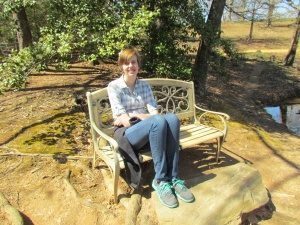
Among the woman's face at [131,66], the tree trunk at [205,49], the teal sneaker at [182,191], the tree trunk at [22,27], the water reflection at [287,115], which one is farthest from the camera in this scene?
the water reflection at [287,115]

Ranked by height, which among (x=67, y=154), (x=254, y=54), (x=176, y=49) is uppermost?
(x=176, y=49)

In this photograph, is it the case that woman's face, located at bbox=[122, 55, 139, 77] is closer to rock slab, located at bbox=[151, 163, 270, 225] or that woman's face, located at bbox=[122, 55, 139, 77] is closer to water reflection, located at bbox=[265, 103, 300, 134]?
rock slab, located at bbox=[151, 163, 270, 225]

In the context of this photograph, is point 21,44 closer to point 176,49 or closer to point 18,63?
point 18,63

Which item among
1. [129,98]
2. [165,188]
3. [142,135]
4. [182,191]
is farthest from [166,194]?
[129,98]

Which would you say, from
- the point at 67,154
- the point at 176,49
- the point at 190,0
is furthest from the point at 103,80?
the point at 67,154

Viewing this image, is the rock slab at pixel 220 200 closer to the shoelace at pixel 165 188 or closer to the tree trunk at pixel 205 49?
the shoelace at pixel 165 188

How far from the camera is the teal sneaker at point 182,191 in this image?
273 cm

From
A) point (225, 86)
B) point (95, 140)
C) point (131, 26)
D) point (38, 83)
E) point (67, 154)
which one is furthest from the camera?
point (225, 86)

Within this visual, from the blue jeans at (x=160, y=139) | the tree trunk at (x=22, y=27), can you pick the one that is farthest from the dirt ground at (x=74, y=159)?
the tree trunk at (x=22, y=27)

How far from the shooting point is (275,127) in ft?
22.1

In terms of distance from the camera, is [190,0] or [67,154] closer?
[67,154]

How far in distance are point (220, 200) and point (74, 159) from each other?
1945 mm

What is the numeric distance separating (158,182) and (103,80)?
14.5 ft

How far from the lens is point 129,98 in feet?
10.7
